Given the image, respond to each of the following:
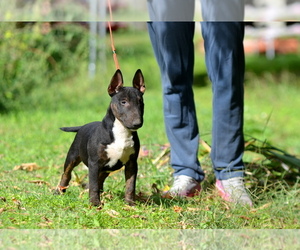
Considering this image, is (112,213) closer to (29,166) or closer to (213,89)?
(29,166)

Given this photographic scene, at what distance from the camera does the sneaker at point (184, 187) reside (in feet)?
10.8

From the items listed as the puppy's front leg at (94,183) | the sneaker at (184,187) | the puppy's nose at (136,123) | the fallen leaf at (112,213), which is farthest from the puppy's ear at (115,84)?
the sneaker at (184,187)

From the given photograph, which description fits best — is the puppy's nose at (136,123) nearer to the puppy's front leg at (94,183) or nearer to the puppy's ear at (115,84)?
the puppy's ear at (115,84)

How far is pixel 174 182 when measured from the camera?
349 centimetres

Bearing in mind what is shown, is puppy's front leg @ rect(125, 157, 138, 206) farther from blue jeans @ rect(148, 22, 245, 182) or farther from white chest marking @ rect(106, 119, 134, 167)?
blue jeans @ rect(148, 22, 245, 182)

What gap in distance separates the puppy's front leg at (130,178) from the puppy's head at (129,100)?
30cm

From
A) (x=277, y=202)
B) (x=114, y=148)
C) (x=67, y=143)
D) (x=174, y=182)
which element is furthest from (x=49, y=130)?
(x=277, y=202)

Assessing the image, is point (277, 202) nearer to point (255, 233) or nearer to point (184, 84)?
point (184, 84)

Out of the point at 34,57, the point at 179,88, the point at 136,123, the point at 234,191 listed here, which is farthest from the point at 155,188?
the point at 34,57

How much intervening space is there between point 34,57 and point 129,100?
11.9 feet

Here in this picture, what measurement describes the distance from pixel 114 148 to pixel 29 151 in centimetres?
93

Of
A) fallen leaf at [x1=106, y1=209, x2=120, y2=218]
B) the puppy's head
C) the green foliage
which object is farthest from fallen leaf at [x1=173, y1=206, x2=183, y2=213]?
the green foliage

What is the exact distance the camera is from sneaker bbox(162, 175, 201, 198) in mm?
3282

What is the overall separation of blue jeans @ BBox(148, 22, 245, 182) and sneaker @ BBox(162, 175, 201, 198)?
0.04 metres
